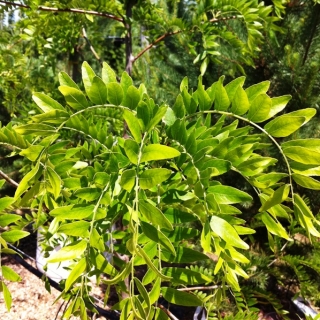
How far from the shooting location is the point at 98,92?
46 cm

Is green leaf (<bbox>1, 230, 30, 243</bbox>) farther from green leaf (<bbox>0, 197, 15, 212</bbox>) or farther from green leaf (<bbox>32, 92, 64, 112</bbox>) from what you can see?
green leaf (<bbox>32, 92, 64, 112</bbox>)

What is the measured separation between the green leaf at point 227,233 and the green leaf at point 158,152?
0.10m

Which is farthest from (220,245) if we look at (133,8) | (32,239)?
(32,239)

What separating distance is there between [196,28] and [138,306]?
3.57 feet

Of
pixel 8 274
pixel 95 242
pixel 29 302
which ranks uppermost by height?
pixel 95 242

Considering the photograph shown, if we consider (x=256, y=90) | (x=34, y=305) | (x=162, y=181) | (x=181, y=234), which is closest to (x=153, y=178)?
(x=162, y=181)

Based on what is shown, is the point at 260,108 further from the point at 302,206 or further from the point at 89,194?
the point at 89,194

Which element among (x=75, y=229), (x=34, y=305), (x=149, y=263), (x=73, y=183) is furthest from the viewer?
(x=34, y=305)

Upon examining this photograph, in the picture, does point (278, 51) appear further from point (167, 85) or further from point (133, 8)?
point (133, 8)

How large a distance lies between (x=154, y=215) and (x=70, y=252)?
0.41ft

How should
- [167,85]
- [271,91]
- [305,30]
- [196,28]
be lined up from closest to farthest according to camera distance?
[196,28]
[305,30]
[271,91]
[167,85]

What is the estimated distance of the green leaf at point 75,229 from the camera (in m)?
0.42

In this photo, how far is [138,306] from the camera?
0.37 m

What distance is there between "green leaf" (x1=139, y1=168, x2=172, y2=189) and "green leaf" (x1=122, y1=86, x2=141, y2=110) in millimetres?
122
